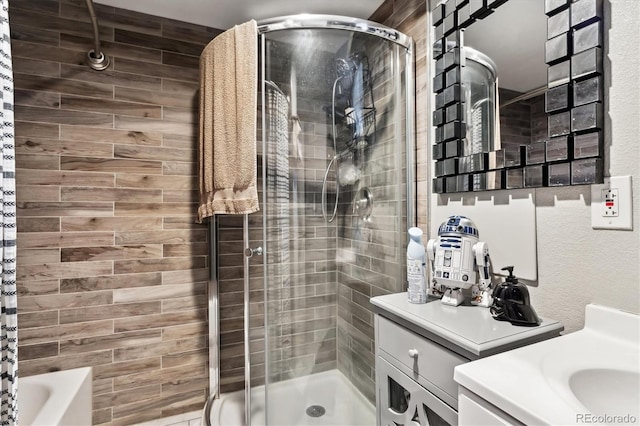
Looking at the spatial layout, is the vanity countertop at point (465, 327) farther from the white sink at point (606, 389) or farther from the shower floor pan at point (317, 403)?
the shower floor pan at point (317, 403)

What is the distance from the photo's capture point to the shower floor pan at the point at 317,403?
1.48 metres

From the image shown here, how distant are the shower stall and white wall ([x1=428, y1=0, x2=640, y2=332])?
702 mm

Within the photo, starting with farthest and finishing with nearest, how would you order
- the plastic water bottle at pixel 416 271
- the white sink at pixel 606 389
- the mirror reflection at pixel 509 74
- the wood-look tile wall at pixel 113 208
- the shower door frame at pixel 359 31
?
the wood-look tile wall at pixel 113 208, the shower door frame at pixel 359 31, the plastic water bottle at pixel 416 271, the mirror reflection at pixel 509 74, the white sink at pixel 606 389

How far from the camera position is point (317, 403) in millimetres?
1499

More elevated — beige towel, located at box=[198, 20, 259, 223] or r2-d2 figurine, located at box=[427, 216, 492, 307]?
beige towel, located at box=[198, 20, 259, 223]

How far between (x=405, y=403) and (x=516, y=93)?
3.83ft

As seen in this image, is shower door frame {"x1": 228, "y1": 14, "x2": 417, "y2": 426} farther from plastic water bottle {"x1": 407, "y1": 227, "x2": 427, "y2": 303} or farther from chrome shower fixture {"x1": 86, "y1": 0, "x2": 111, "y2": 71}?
chrome shower fixture {"x1": 86, "y1": 0, "x2": 111, "y2": 71}

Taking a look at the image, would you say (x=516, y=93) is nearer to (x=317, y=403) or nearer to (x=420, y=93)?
(x=420, y=93)

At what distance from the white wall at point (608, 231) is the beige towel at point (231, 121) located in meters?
1.18

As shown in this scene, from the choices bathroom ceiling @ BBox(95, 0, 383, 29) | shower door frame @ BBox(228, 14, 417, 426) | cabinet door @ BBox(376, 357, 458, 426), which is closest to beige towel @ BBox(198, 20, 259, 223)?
shower door frame @ BBox(228, 14, 417, 426)

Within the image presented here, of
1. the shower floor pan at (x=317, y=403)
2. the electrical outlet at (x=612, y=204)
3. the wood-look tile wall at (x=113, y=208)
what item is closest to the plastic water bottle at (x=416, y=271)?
the electrical outlet at (x=612, y=204)

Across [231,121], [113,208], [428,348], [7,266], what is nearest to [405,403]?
[428,348]

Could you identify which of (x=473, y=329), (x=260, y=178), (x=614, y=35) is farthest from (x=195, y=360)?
(x=614, y=35)

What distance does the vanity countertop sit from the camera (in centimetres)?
83
